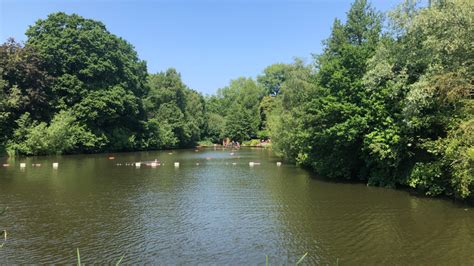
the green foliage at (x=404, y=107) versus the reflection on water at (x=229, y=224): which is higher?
the green foliage at (x=404, y=107)

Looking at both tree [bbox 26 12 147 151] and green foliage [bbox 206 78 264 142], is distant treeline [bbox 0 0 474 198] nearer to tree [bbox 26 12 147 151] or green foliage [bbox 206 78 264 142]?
tree [bbox 26 12 147 151]

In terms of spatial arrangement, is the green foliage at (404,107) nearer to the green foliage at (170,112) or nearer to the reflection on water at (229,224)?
the reflection on water at (229,224)

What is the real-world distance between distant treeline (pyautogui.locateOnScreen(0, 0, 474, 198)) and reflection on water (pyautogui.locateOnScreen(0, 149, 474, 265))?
2539mm

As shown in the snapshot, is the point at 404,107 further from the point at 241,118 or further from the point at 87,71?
the point at 241,118

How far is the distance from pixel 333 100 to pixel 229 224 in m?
12.2

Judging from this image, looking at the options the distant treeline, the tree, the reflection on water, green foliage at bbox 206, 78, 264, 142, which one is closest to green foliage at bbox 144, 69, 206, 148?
the distant treeline

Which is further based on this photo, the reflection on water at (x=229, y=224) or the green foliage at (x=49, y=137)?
the green foliage at (x=49, y=137)

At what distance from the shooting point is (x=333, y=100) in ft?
77.8

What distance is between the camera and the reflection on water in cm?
1096

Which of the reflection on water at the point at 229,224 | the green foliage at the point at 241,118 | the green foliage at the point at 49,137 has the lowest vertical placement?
the reflection on water at the point at 229,224

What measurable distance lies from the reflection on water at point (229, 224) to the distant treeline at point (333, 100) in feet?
8.33

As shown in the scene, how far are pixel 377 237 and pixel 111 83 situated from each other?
51.6 m

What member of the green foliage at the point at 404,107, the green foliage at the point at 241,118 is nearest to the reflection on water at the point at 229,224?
the green foliage at the point at 404,107

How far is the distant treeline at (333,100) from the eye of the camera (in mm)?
16969
